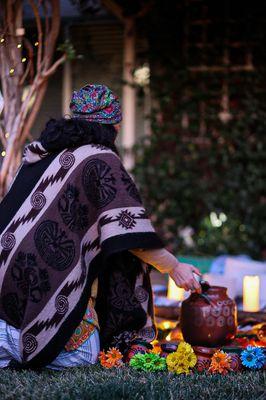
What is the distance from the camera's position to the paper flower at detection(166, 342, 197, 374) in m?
3.15

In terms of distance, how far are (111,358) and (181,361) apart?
0.32 meters

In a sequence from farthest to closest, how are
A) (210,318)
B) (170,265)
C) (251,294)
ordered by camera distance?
(251,294) < (210,318) < (170,265)

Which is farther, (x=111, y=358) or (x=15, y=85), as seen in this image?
(x=15, y=85)

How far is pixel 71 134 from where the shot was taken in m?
3.24

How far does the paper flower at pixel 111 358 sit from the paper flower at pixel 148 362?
0.08 metres

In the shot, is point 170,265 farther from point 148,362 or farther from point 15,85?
point 15,85

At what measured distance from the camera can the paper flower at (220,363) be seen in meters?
3.17

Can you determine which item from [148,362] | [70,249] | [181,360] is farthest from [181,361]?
[70,249]

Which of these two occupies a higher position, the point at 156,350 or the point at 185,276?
the point at 185,276

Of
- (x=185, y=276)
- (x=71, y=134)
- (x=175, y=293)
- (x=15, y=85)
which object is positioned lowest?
(x=175, y=293)

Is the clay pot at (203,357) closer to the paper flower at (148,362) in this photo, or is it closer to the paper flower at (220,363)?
the paper flower at (220,363)

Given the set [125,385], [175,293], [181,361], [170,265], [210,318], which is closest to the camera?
[125,385]

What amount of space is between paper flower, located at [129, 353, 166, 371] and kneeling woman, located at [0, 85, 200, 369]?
0.70 ft

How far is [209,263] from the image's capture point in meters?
6.30
